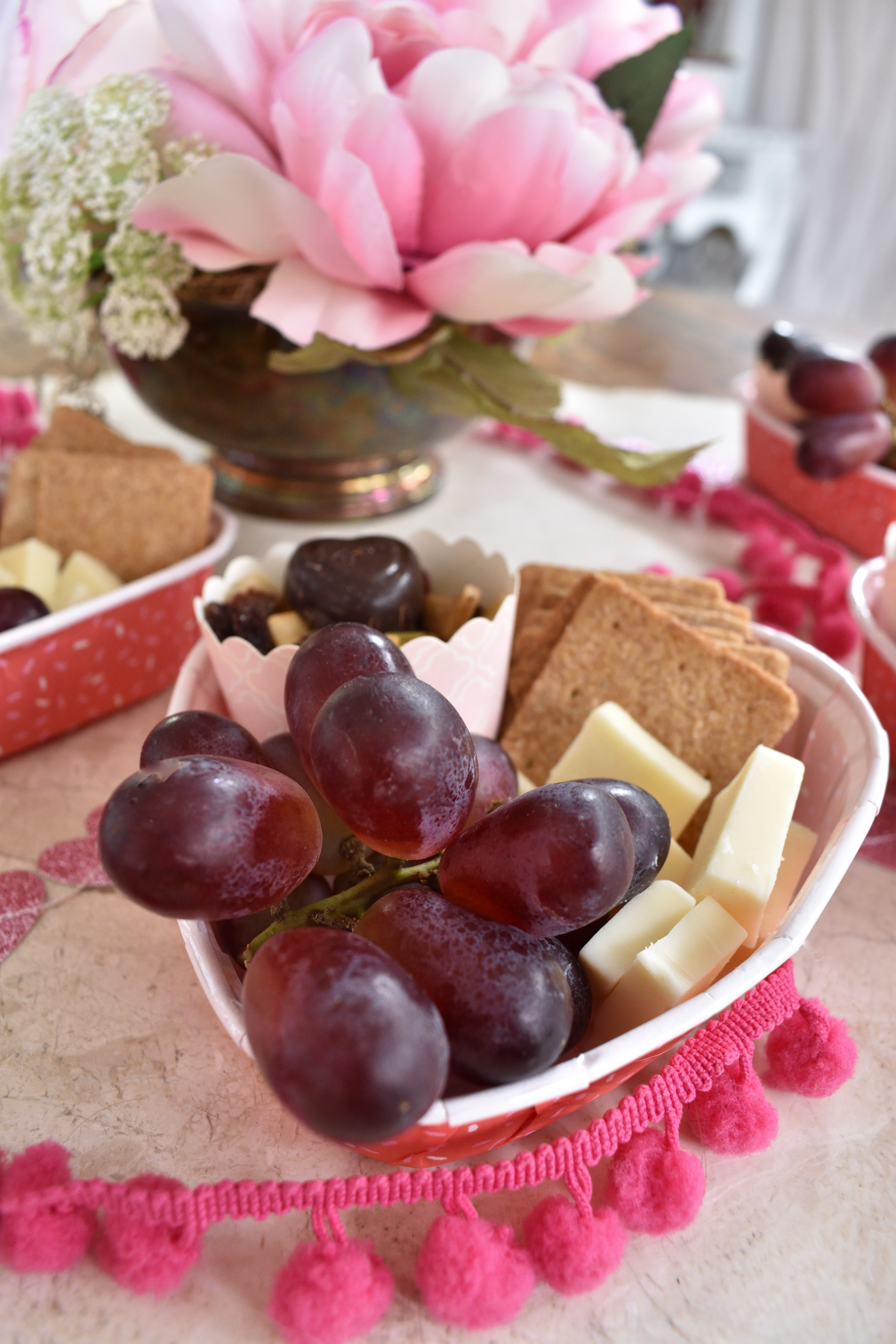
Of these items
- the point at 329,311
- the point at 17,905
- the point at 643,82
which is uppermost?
the point at 643,82

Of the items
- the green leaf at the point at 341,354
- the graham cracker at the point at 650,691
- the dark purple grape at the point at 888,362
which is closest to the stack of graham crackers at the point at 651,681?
the graham cracker at the point at 650,691

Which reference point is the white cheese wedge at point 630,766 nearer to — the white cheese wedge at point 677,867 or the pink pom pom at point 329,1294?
the white cheese wedge at point 677,867

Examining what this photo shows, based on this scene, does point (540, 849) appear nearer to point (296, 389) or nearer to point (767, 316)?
point (296, 389)

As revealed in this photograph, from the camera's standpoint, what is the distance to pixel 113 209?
0.63 metres

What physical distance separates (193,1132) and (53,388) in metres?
0.95

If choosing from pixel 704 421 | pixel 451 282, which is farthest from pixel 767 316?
pixel 451 282

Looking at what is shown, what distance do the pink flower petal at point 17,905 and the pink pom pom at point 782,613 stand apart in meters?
0.55

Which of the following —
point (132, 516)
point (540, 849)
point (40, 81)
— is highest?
point (40, 81)

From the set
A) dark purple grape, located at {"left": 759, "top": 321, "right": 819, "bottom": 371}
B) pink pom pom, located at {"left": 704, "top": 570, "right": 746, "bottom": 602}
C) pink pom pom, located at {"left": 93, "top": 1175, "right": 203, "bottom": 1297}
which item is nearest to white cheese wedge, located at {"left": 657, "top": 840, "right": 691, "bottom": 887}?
pink pom pom, located at {"left": 93, "top": 1175, "right": 203, "bottom": 1297}

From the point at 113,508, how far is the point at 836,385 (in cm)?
60

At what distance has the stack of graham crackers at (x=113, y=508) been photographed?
665mm

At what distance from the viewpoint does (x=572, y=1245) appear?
0.34 m

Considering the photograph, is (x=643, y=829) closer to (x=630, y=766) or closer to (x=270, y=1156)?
(x=630, y=766)

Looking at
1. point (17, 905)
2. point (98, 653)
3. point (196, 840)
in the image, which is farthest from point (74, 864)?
point (196, 840)
